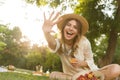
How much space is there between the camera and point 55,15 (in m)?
5.88

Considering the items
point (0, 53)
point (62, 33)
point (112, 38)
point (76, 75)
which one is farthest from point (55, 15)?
point (0, 53)

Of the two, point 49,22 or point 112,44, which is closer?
point 49,22

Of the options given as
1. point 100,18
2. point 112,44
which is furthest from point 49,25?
point 100,18

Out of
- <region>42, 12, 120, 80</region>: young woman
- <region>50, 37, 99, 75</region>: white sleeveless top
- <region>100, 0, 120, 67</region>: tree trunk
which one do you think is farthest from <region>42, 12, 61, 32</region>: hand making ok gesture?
<region>100, 0, 120, 67</region>: tree trunk

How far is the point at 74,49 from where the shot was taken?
6.23 metres

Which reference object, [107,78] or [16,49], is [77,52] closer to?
[107,78]

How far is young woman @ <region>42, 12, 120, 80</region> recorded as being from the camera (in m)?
6.05

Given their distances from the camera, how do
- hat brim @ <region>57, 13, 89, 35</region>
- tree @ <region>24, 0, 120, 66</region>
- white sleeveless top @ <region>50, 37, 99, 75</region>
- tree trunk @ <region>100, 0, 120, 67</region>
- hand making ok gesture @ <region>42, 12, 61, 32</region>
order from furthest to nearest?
tree @ <region>24, 0, 120, 66</region>
tree trunk @ <region>100, 0, 120, 67</region>
hat brim @ <region>57, 13, 89, 35</region>
white sleeveless top @ <region>50, 37, 99, 75</region>
hand making ok gesture @ <region>42, 12, 61, 32</region>

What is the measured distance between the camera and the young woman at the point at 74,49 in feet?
19.8

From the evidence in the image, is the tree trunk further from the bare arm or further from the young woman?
the bare arm

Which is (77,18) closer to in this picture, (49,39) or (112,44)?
(49,39)

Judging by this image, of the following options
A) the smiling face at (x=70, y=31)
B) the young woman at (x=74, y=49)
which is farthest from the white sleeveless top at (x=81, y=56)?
the smiling face at (x=70, y=31)

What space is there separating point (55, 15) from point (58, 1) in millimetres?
14979

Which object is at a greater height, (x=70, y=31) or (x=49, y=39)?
(x=70, y=31)
